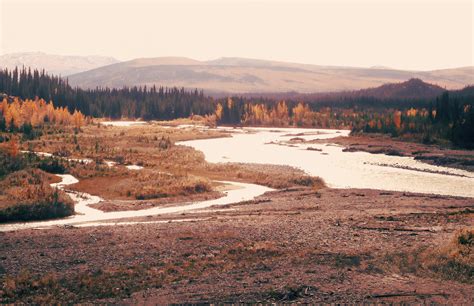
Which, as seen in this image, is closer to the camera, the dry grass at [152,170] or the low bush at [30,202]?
the low bush at [30,202]

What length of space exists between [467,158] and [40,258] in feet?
248

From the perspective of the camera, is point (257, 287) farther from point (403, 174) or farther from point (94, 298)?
point (403, 174)

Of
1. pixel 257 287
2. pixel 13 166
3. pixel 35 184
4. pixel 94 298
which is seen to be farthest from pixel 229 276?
pixel 13 166

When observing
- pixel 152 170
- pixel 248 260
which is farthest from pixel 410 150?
pixel 248 260

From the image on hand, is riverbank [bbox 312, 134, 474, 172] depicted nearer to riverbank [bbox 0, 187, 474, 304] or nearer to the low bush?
riverbank [bbox 0, 187, 474, 304]

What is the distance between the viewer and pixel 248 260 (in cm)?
2677

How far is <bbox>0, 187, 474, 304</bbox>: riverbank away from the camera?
854 inches

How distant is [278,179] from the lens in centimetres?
6681

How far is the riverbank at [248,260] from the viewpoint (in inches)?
854

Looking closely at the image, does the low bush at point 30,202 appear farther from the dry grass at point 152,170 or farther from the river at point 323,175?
the dry grass at point 152,170

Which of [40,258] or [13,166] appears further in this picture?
[13,166]

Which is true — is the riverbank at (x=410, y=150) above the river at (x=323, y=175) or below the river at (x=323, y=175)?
above

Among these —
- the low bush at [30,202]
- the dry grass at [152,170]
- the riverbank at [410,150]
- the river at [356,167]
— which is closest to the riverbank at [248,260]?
the low bush at [30,202]

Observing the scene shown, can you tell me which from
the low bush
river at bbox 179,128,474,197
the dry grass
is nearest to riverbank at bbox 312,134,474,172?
river at bbox 179,128,474,197
